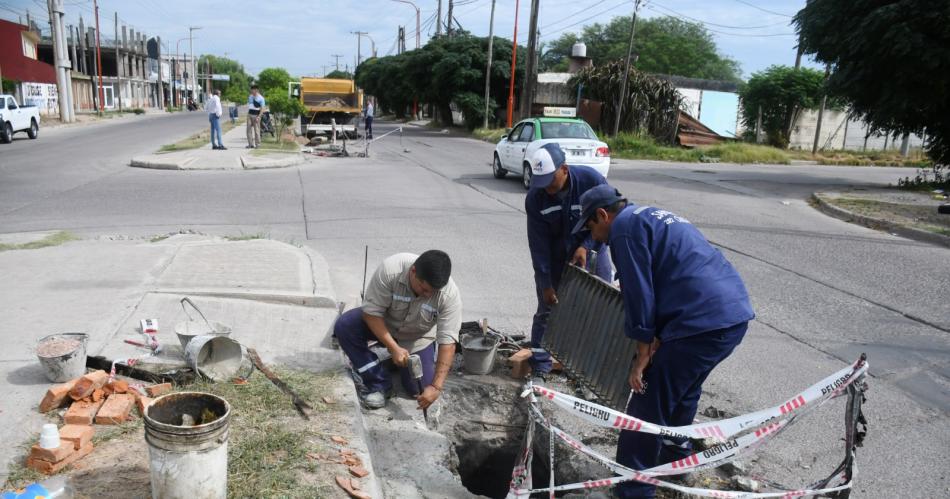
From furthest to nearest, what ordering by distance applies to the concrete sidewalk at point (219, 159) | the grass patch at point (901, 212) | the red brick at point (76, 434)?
the concrete sidewalk at point (219, 159)
the grass patch at point (901, 212)
the red brick at point (76, 434)

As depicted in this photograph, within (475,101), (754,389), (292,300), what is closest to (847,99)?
(754,389)

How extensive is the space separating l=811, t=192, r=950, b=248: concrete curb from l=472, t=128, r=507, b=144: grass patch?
20.8 meters

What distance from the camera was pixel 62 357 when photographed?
161 inches

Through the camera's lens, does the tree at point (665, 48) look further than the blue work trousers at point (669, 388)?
Yes

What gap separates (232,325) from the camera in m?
5.54

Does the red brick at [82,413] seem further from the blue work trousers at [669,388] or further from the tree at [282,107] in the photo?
the tree at [282,107]

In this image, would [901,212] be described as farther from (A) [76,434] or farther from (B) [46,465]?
(B) [46,465]

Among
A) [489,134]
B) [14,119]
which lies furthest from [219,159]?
[489,134]

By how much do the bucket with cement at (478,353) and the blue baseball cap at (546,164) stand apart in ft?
4.08

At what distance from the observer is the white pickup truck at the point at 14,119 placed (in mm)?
24094

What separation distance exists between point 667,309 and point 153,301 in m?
4.53

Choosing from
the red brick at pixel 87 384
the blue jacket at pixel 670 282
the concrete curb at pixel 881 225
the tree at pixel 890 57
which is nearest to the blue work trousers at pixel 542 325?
the blue jacket at pixel 670 282

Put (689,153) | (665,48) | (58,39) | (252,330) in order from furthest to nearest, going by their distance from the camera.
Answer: (665,48), (58,39), (689,153), (252,330)

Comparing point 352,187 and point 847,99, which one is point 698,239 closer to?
point 352,187
